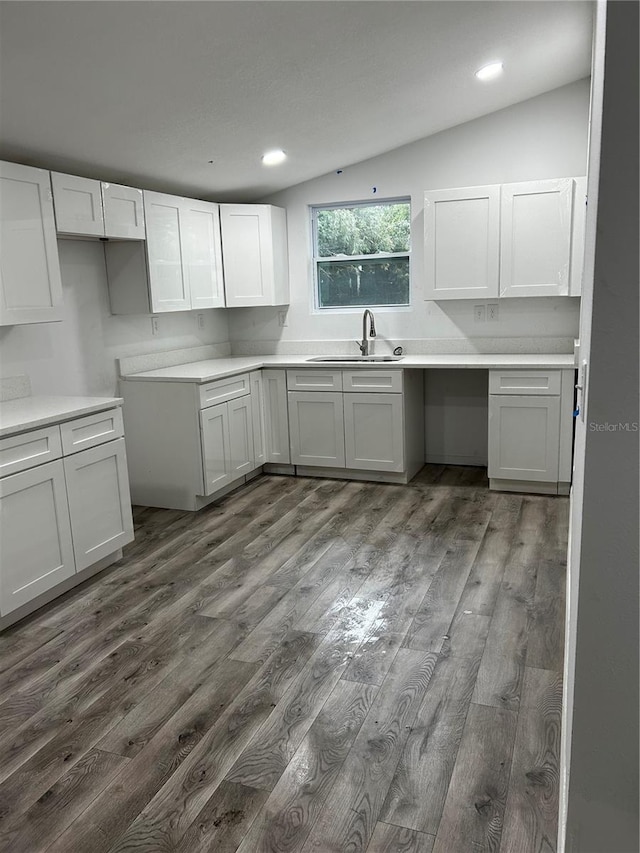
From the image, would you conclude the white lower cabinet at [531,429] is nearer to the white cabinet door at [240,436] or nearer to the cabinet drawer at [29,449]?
the white cabinet door at [240,436]

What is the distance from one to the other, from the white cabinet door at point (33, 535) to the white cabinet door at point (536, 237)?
306 cm

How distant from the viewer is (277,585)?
315 centimetres

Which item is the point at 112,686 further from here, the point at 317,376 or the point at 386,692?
the point at 317,376

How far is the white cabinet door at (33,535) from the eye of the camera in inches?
109

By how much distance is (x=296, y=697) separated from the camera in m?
2.28

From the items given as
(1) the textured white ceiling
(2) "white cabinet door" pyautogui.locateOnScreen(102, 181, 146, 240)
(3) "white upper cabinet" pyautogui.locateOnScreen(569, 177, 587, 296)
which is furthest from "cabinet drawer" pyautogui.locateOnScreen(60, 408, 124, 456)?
(3) "white upper cabinet" pyautogui.locateOnScreen(569, 177, 587, 296)

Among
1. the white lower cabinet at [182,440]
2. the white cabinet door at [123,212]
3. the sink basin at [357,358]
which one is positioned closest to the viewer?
the white cabinet door at [123,212]

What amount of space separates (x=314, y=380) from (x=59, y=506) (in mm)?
2212

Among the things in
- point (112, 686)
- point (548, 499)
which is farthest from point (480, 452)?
point (112, 686)

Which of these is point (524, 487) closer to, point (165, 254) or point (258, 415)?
point (258, 415)

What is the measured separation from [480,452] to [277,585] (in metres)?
2.45

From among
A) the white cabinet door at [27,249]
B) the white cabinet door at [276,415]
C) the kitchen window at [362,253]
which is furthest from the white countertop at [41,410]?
the kitchen window at [362,253]

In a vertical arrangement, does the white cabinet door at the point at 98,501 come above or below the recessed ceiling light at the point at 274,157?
below

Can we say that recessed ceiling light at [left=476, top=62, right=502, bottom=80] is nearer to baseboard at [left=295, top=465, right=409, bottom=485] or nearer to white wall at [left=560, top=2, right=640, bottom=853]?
baseboard at [left=295, top=465, right=409, bottom=485]
